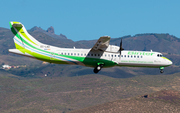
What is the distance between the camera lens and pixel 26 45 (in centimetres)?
5878

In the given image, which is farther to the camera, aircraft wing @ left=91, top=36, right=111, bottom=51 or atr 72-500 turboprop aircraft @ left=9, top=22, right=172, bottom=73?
atr 72-500 turboprop aircraft @ left=9, top=22, right=172, bottom=73

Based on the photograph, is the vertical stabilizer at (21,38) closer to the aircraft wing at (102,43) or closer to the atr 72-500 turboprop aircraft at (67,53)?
the atr 72-500 turboprop aircraft at (67,53)

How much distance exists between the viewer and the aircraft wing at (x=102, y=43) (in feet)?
172

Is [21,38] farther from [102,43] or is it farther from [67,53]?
[102,43]

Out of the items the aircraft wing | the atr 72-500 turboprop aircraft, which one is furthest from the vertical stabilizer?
the aircraft wing

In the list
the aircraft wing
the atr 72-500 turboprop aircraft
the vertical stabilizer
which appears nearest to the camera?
the aircraft wing

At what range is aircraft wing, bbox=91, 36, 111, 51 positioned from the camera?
5250 cm

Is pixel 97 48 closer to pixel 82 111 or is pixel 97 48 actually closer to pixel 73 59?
pixel 73 59

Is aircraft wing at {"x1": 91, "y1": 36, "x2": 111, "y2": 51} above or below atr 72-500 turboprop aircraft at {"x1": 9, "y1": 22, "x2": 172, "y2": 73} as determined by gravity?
above

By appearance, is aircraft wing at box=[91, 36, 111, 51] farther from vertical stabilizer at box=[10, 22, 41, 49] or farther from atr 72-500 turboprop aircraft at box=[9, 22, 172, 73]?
vertical stabilizer at box=[10, 22, 41, 49]

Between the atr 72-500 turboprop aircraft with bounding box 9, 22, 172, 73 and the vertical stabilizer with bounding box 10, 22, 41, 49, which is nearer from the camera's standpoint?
the atr 72-500 turboprop aircraft with bounding box 9, 22, 172, 73

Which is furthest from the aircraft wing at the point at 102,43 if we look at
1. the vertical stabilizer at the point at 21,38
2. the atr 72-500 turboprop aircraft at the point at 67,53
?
the vertical stabilizer at the point at 21,38

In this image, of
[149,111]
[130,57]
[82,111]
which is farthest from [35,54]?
[82,111]

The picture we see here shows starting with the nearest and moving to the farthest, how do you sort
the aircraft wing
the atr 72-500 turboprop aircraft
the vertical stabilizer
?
1. the aircraft wing
2. the atr 72-500 turboprop aircraft
3. the vertical stabilizer
